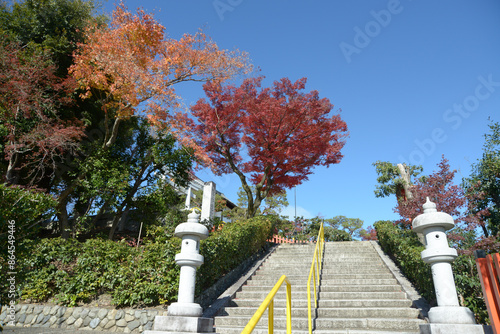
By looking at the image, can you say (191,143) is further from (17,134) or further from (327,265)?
(327,265)

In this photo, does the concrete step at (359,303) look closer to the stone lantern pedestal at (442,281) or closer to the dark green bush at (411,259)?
the dark green bush at (411,259)

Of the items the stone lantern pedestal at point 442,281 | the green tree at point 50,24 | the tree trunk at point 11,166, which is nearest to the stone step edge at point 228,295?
the stone lantern pedestal at point 442,281

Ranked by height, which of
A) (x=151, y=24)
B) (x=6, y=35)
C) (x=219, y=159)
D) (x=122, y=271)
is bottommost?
(x=122, y=271)

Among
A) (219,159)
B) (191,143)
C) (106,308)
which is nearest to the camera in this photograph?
(106,308)

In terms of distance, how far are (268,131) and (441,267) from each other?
365 inches

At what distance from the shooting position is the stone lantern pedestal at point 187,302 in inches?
183

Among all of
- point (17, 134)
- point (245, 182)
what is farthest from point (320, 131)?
point (17, 134)

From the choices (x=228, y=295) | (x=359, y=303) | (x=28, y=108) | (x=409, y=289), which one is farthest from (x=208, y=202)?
(x=409, y=289)

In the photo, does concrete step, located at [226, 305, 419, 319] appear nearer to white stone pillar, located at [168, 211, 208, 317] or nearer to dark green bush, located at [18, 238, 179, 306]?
white stone pillar, located at [168, 211, 208, 317]

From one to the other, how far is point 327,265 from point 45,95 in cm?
1076

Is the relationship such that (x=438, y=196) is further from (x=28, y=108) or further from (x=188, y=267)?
(x=28, y=108)

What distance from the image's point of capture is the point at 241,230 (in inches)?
360

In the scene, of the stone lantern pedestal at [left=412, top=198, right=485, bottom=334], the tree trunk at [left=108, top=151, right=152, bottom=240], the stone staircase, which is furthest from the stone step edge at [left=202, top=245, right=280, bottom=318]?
the tree trunk at [left=108, top=151, right=152, bottom=240]

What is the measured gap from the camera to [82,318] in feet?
20.7
